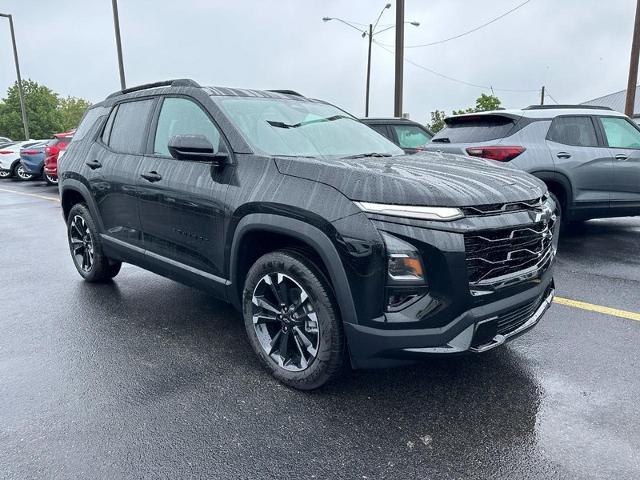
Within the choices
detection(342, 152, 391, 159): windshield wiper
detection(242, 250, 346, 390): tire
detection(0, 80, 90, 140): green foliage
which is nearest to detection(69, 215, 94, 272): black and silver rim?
detection(242, 250, 346, 390): tire

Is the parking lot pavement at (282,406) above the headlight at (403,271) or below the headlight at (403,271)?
below

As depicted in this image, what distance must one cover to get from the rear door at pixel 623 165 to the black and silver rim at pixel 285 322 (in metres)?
5.31

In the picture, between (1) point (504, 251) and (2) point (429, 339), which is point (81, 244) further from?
(1) point (504, 251)

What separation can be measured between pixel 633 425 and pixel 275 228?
212 centimetres

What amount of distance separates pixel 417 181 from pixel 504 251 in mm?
572

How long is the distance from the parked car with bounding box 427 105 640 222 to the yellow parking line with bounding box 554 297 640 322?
86.8 inches

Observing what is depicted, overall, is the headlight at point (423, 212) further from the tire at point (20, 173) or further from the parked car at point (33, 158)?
the tire at point (20, 173)

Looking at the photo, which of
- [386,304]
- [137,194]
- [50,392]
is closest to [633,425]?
[386,304]

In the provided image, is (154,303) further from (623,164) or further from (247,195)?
(623,164)

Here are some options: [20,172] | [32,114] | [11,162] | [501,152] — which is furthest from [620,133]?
[32,114]

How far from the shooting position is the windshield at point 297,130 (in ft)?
10.6

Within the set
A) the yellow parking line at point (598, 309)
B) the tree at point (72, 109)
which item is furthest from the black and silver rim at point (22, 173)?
the tree at point (72, 109)

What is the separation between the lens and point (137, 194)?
153 inches

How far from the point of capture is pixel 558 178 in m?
6.13
